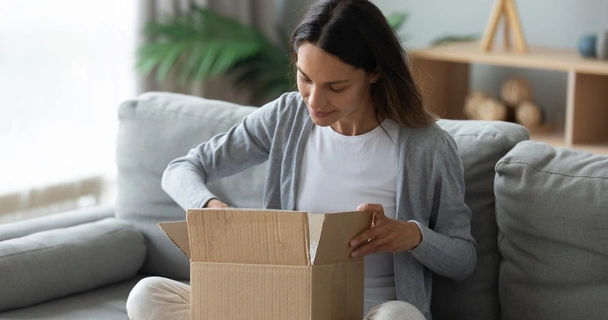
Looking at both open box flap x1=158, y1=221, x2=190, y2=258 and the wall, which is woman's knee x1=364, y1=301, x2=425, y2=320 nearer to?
open box flap x1=158, y1=221, x2=190, y2=258

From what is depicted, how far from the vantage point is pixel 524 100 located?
3.31m

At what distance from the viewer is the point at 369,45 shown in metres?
1.65

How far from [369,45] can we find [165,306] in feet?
1.94

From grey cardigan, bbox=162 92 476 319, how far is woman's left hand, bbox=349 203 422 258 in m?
0.02

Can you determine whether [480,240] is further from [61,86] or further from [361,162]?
[61,86]

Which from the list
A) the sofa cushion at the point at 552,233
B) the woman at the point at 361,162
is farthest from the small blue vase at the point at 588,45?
the woman at the point at 361,162

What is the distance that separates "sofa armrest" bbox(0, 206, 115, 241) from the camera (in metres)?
2.09

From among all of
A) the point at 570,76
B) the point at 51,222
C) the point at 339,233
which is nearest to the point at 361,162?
the point at 339,233

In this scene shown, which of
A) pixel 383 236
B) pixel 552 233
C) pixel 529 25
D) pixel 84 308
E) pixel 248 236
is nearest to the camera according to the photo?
pixel 248 236

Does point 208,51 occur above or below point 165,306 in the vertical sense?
above

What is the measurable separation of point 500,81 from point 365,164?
189 cm

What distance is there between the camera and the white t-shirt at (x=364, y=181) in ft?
5.77

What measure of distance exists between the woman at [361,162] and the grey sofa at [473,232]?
0.09 m

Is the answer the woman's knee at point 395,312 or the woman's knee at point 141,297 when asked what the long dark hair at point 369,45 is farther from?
the woman's knee at point 141,297
